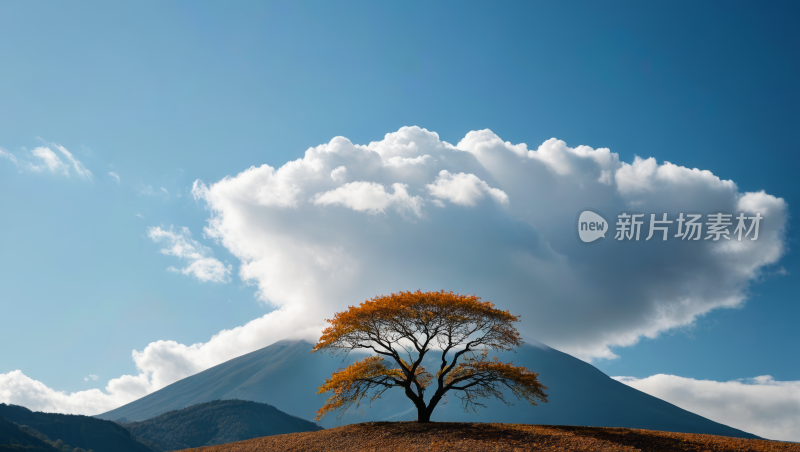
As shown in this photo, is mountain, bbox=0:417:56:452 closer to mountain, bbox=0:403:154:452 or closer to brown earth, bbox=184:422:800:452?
mountain, bbox=0:403:154:452

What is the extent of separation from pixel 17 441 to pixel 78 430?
51716mm

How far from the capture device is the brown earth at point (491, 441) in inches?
782

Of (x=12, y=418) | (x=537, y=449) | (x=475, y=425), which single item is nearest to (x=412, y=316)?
(x=475, y=425)

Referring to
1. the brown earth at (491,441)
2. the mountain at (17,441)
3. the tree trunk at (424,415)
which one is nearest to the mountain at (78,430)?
the mountain at (17,441)

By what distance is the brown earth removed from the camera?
19875 millimetres

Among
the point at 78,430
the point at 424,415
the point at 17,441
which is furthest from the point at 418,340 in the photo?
the point at 78,430

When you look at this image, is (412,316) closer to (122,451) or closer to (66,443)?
(122,451)

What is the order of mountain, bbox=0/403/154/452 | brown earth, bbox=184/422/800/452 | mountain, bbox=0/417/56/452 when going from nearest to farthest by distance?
1. brown earth, bbox=184/422/800/452
2. mountain, bbox=0/417/56/452
3. mountain, bbox=0/403/154/452

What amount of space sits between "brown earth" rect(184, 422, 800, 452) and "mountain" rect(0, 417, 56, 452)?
114 m

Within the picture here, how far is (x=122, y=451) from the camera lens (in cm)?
14538

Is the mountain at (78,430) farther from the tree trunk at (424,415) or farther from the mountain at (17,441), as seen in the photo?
the tree trunk at (424,415)

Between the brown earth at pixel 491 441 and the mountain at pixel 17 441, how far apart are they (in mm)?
113620

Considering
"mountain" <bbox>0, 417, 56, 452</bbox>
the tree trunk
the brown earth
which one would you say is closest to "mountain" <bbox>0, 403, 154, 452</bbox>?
"mountain" <bbox>0, 417, 56, 452</bbox>

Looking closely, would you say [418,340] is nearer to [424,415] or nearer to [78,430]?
[424,415]
